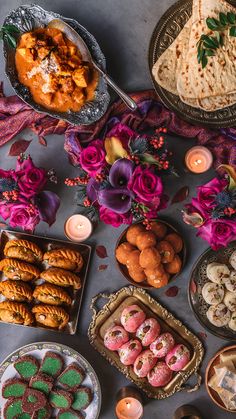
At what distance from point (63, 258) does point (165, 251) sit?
1.71 feet

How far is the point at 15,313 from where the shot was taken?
256 cm

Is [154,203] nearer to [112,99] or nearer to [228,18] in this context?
[112,99]

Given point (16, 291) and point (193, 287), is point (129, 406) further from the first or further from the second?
point (16, 291)

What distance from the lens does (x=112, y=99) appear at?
263 cm

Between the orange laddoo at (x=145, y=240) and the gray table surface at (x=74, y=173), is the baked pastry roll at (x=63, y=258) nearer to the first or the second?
the gray table surface at (x=74, y=173)

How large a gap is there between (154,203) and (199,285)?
0.56 m

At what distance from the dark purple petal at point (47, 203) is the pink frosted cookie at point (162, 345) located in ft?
2.77

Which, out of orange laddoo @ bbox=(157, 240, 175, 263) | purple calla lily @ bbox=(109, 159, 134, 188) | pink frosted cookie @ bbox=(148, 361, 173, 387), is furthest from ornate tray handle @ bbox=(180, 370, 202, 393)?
purple calla lily @ bbox=(109, 159, 134, 188)

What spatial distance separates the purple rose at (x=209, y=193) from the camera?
2314mm

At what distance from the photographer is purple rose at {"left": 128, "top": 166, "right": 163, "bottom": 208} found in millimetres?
2197

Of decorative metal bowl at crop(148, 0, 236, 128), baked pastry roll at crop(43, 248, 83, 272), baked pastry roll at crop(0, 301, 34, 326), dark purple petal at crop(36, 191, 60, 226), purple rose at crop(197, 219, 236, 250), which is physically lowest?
baked pastry roll at crop(0, 301, 34, 326)

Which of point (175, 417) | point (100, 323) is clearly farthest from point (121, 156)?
point (175, 417)

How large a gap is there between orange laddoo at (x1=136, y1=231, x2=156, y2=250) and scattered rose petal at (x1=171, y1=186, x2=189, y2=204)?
0.85 ft

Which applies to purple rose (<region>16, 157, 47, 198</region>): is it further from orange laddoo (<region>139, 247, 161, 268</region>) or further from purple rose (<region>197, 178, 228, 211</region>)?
purple rose (<region>197, 178, 228, 211</region>)
